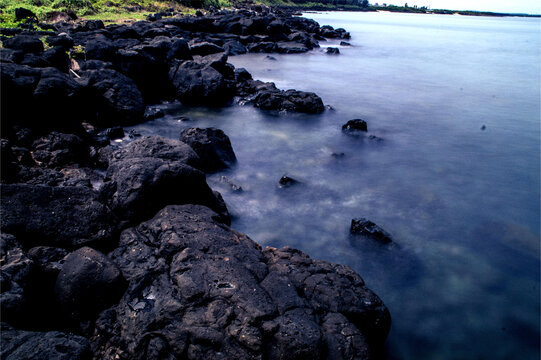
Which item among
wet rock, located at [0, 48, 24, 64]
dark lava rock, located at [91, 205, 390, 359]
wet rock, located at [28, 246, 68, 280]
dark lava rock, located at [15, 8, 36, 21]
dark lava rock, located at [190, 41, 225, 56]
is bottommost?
dark lava rock, located at [91, 205, 390, 359]

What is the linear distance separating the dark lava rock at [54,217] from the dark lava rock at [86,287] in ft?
2.56

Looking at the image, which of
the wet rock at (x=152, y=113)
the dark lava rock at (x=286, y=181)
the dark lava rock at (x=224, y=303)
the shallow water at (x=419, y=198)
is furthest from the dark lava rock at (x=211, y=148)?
the dark lava rock at (x=224, y=303)

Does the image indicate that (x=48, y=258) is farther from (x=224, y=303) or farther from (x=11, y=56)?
(x=11, y=56)

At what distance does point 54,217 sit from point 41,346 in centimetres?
Answer: 215

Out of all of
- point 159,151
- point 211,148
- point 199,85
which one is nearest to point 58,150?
point 159,151

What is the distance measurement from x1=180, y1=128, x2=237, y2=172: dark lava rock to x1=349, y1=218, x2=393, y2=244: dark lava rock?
3.84 metres

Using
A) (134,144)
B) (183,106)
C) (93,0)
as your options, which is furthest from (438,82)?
(93,0)

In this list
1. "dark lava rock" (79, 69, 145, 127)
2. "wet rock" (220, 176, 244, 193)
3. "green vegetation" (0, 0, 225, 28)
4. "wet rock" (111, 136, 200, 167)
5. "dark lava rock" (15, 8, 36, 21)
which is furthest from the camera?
"green vegetation" (0, 0, 225, 28)

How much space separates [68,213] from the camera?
4660 mm

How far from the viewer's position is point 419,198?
309 inches

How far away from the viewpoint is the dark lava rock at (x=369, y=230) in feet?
20.7

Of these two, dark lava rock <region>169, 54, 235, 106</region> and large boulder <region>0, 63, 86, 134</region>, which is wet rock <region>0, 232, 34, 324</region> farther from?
dark lava rock <region>169, 54, 235, 106</region>

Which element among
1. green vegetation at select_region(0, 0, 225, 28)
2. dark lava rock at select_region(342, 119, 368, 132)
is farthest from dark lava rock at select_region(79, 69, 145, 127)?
green vegetation at select_region(0, 0, 225, 28)

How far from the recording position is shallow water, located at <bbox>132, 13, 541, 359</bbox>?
4.99 m
